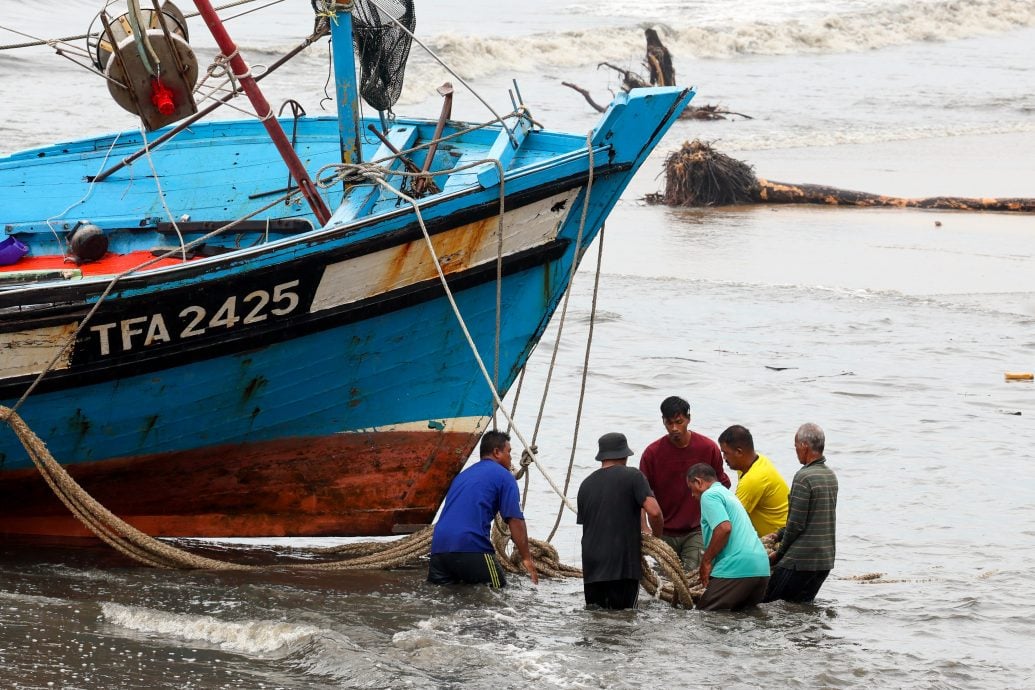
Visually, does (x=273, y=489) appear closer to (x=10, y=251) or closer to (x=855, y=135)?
(x=10, y=251)

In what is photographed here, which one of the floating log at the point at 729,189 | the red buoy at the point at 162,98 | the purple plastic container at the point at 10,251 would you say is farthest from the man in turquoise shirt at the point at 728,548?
the floating log at the point at 729,189

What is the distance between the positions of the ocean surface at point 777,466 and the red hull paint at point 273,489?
1.14ft

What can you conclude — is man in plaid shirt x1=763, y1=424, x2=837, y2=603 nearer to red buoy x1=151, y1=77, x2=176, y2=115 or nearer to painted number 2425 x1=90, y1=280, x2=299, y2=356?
painted number 2425 x1=90, y1=280, x2=299, y2=356

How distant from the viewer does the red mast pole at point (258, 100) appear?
6906 mm

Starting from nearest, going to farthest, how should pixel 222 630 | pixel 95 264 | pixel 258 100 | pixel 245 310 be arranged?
pixel 222 630 < pixel 245 310 < pixel 258 100 < pixel 95 264

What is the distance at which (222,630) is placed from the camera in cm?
595

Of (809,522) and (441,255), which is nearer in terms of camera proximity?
(809,522)

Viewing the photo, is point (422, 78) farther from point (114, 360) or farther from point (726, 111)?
point (114, 360)

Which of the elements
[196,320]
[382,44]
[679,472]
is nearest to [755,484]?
[679,472]

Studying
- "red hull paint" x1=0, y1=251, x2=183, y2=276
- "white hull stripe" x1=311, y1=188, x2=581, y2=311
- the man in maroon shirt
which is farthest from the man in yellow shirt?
"red hull paint" x1=0, y1=251, x2=183, y2=276

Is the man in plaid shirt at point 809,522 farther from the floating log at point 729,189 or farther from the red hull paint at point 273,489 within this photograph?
the floating log at point 729,189

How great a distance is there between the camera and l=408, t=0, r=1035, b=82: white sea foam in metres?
39.0

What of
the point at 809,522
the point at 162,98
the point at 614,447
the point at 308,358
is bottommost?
the point at 809,522

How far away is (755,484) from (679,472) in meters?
0.41
